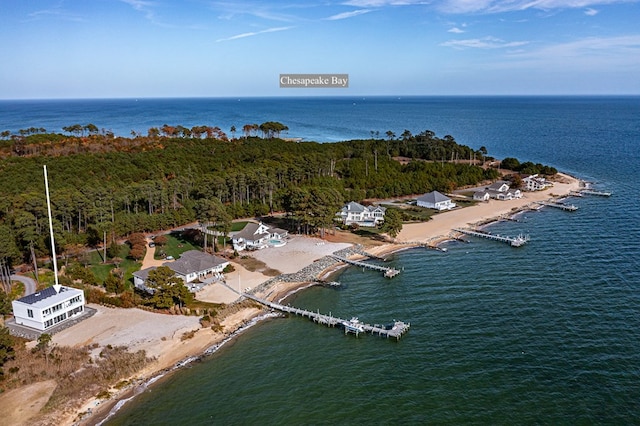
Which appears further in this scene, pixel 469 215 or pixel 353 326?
pixel 469 215

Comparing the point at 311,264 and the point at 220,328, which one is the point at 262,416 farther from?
the point at 311,264

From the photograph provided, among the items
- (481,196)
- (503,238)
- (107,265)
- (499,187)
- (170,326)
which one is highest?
(499,187)

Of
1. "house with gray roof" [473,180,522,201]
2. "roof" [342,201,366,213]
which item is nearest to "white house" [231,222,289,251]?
"roof" [342,201,366,213]

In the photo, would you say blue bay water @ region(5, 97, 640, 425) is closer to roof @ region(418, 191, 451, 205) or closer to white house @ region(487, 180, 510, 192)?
roof @ region(418, 191, 451, 205)

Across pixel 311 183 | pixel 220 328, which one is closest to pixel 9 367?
pixel 220 328

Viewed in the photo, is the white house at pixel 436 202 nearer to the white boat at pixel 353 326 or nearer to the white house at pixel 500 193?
the white house at pixel 500 193

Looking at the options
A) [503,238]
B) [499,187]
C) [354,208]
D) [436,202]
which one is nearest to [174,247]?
[354,208]

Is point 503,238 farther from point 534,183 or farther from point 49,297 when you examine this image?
point 49,297
